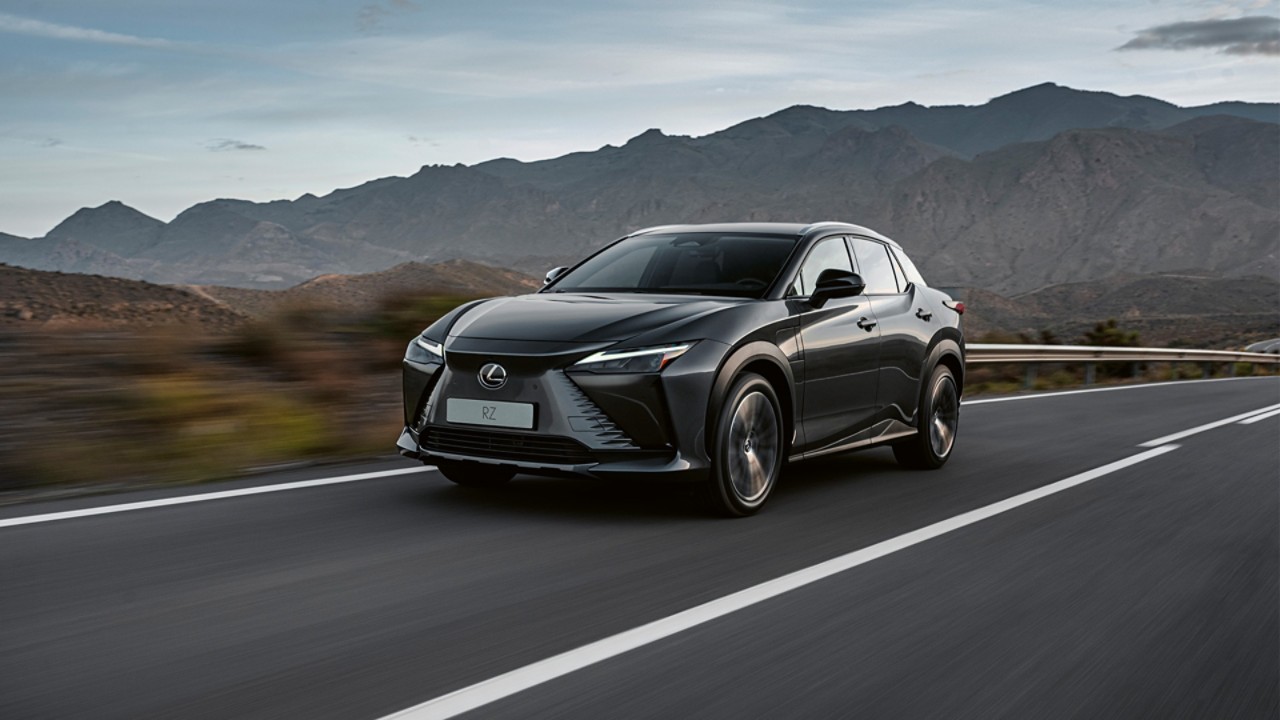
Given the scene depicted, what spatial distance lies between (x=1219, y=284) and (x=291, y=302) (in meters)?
147

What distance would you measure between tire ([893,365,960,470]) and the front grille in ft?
11.0

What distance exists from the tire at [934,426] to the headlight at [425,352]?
11.8 ft

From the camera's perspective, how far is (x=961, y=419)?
13289mm

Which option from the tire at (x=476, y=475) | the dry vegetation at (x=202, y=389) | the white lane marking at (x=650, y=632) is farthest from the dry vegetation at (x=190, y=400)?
the white lane marking at (x=650, y=632)

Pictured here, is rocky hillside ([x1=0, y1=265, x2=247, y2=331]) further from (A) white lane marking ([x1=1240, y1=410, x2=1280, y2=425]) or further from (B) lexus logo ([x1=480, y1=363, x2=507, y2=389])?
(A) white lane marking ([x1=1240, y1=410, x2=1280, y2=425])

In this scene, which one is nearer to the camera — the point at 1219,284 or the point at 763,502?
the point at 763,502

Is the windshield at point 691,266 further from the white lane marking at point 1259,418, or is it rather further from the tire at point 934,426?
the white lane marking at point 1259,418

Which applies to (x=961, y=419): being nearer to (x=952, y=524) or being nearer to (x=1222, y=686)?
(x=952, y=524)

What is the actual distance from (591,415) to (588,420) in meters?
0.03

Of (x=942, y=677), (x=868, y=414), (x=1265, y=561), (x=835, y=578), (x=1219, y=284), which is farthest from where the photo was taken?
(x=1219, y=284)

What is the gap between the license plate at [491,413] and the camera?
638 centimetres

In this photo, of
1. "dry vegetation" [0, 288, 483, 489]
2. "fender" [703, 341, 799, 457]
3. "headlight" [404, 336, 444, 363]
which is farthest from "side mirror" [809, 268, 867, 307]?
"dry vegetation" [0, 288, 483, 489]

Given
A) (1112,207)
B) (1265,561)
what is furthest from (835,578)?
(1112,207)

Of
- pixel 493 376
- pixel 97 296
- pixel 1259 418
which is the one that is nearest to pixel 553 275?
pixel 493 376
